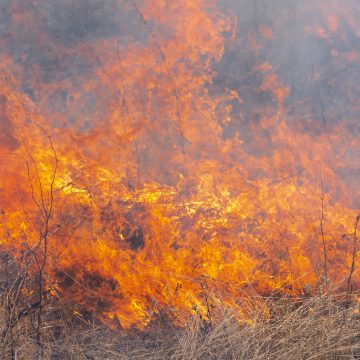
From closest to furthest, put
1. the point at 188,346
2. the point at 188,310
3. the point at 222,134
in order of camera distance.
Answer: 1. the point at 188,346
2. the point at 188,310
3. the point at 222,134

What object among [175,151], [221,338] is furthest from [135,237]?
[221,338]

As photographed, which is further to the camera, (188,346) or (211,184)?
(211,184)

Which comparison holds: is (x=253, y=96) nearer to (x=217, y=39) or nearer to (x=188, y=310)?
(x=217, y=39)

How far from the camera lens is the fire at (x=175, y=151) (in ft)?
12.0

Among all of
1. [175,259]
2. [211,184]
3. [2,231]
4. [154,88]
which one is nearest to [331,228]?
[211,184]

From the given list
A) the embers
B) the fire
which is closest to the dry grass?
the fire

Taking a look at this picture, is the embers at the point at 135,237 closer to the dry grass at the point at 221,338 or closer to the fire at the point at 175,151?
the fire at the point at 175,151

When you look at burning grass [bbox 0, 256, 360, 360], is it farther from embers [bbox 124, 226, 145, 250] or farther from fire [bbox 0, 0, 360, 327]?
embers [bbox 124, 226, 145, 250]

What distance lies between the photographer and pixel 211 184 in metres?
3.78

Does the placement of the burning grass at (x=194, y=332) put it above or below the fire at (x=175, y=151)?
below

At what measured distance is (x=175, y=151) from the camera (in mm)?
3893

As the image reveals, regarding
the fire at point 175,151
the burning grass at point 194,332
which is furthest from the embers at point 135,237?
the burning grass at point 194,332

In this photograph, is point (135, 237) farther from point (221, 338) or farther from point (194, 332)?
point (221, 338)

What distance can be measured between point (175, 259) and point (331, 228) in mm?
1363
